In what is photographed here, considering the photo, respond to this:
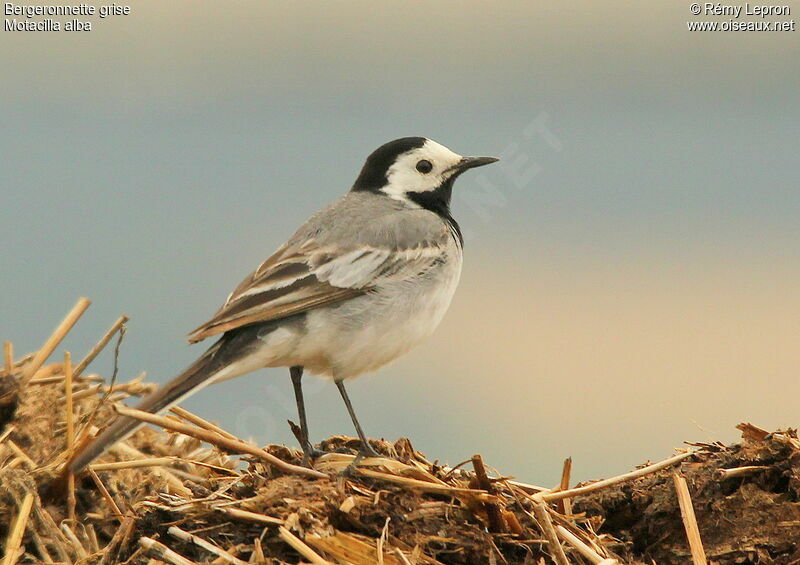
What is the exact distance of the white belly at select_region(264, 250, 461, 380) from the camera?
5508 mm

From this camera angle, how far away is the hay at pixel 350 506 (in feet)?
14.2

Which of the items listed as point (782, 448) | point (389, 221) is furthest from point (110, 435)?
point (782, 448)

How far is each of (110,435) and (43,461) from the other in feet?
3.45

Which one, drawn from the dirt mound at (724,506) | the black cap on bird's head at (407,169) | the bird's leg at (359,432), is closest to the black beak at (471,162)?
the black cap on bird's head at (407,169)

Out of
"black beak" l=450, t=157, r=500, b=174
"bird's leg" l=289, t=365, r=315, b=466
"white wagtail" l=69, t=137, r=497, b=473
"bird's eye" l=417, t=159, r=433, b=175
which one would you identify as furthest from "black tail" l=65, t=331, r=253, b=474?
"black beak" l=450, t=157, r=500, b=174

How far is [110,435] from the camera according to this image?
4.79 metres

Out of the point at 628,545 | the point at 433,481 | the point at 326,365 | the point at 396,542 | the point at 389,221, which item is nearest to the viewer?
the point at 396,542

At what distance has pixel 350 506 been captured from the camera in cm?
432

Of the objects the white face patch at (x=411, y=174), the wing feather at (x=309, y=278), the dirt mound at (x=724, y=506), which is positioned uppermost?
the white face patch at (x=411, y=174)

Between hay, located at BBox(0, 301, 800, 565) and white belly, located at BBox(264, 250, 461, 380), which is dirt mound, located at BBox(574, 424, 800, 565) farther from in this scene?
white belly, located at BBox(264, 250, 461, 380)

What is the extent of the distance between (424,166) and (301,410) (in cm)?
194

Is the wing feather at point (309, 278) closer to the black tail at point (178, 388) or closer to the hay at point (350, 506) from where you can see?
the black tail at point (178, 388)

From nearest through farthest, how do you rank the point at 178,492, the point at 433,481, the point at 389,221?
the point at 433,481
the point at 178,492
the point at 389,221

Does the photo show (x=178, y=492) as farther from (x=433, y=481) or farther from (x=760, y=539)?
(x=760, y=539)
